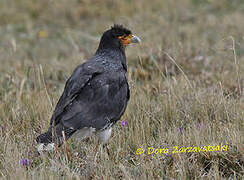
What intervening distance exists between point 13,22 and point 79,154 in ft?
27.5

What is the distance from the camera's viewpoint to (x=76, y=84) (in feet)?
13.7

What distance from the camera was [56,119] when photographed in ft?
13.4

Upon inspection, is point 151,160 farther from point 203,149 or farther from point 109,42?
point 109,42

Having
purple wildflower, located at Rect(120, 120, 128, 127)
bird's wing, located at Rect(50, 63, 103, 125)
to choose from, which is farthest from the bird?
purple wildflower, located at Rect(120, 120, 128, 127)

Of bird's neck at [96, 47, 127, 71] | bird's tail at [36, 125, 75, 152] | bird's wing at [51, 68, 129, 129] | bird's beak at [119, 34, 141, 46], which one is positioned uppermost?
bird's beak at [119, 34, 141, 46]

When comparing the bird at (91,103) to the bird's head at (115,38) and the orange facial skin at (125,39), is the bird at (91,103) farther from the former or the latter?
the orange facial skin at (125,39)

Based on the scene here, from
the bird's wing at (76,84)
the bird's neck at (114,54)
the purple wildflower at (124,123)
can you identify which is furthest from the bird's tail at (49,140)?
the bird's neck at (114,54)

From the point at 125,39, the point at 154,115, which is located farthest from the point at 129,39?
the point at 154,115

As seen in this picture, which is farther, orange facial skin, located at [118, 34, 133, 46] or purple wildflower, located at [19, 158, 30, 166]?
orange facial skin, located at [118, 34, 133, 46]

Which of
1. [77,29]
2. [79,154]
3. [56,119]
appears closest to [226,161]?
[79,154]

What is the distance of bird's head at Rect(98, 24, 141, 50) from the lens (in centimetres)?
464

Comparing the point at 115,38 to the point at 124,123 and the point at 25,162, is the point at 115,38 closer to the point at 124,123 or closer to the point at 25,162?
the point at 124,123

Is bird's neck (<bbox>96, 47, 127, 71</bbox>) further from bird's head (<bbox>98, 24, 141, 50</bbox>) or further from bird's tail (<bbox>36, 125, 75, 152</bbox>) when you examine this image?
bird's tail (<bbox>36, 125, 75, 152</bbox>)

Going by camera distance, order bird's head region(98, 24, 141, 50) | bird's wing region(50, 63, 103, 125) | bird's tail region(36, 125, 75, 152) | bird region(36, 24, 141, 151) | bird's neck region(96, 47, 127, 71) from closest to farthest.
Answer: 1. bird's tail region(36, 125, 75, 152)
2. bird region(36, 24, 141, 151)
3. bird's wing region(50, 63, 103, 125)
4. bird's neck region(96, 47, 127, 71)
5. bird's head region(98, 24, 141, 50)
